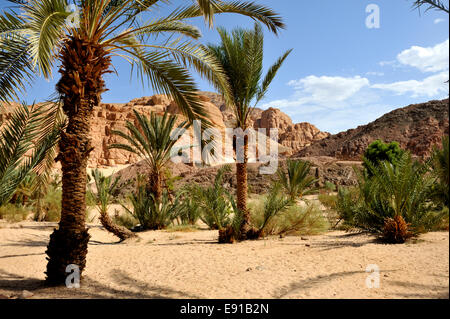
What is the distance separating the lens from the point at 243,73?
25.9 feet

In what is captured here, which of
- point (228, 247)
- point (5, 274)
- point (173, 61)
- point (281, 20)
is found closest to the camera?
point (5, 274)

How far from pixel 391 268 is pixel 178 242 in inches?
199

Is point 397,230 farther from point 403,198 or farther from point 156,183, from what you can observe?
point 156,183

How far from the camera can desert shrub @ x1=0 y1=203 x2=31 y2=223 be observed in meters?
12.0

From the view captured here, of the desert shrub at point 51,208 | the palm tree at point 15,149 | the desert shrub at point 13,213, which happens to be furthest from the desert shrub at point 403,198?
the desert shrub at point 13,213

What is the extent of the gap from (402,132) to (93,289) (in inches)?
1679

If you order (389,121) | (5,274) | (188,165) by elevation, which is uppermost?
(389,121)

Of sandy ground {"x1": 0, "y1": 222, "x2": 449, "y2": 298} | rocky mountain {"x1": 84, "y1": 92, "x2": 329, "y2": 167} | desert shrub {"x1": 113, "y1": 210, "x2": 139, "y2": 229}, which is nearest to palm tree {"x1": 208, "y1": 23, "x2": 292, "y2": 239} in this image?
sandy ground {"x1": 0, "y1": 222, "x2": 449, "y2": 298}

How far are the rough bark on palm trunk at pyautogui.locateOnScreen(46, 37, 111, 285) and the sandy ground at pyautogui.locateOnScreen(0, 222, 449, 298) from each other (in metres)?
0.44

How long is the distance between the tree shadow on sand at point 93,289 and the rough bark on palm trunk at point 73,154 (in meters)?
0.27
